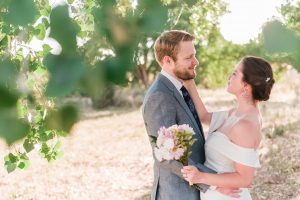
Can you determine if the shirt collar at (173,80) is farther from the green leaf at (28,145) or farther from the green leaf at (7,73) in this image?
the green leaf at (7,73)

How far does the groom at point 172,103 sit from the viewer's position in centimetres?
325

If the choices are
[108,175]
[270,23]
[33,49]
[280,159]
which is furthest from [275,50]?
[108,175]

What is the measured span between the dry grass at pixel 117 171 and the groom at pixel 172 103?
4345 mm

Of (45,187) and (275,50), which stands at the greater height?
(275,50)

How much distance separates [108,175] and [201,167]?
721 cm

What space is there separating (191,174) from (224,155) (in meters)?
0.36

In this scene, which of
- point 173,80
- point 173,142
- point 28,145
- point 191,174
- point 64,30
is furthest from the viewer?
point 28,145

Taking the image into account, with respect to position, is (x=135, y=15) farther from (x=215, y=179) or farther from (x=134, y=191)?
(x=134, y=191)

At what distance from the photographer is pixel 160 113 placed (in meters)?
3.22

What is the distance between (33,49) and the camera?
4617 millimetres

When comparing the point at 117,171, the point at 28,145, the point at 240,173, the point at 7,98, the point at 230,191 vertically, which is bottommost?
the point at 117,171

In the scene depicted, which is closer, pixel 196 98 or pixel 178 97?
pixel 178 97

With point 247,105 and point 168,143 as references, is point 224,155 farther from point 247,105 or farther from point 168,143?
point 168,143

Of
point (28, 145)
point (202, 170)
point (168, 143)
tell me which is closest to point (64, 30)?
point (168, 143)
